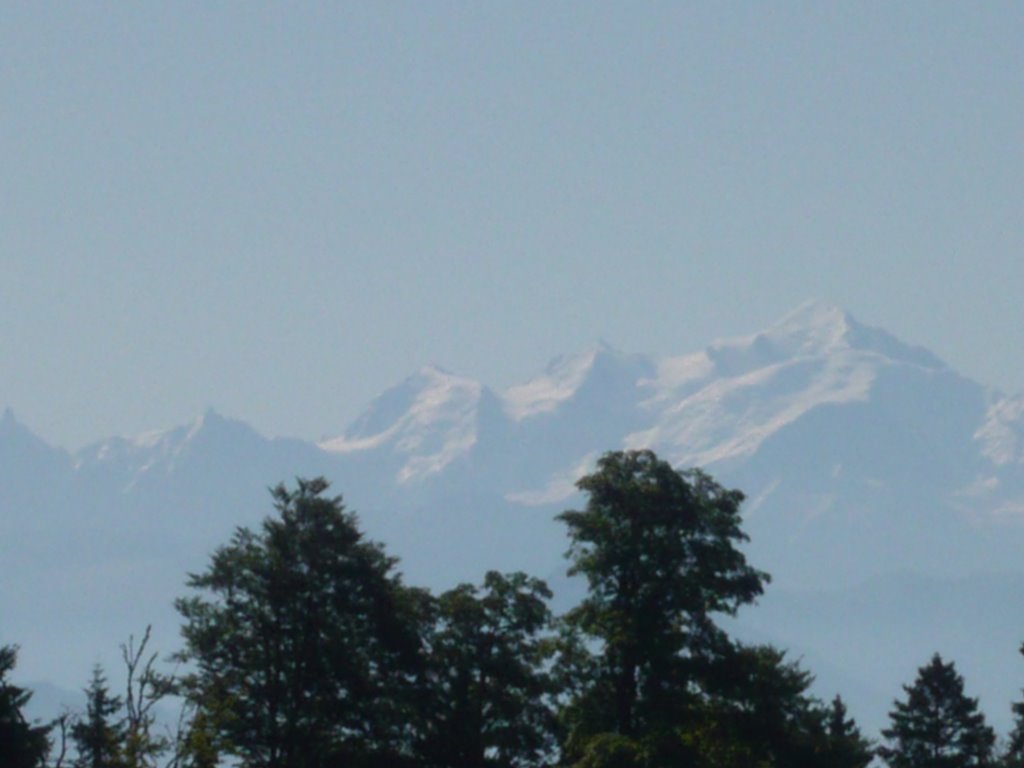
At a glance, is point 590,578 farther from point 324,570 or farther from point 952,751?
point 952,751

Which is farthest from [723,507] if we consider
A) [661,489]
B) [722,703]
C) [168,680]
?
[168,680]

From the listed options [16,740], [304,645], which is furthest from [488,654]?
[16,740]

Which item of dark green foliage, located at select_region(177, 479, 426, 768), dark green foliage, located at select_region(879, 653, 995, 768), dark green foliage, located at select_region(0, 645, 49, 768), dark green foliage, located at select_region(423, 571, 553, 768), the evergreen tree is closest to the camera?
the evergreen tree

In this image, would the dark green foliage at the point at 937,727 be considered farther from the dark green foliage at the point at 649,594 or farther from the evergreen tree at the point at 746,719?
the dark green foliage at the point at 649,594

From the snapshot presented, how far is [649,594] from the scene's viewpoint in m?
42.7

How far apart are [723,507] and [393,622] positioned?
8726mm

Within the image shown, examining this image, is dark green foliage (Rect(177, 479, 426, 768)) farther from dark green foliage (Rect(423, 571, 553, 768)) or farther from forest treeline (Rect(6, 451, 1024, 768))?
dark green foliage (Rect(423, 571, 553, 768))

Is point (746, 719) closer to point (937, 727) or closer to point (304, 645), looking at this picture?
point (304, 645)

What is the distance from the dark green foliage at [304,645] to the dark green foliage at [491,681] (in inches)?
50.2

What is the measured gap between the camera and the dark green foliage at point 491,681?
46.9m

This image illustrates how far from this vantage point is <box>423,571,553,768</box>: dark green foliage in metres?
46.9

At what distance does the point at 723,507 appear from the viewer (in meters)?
43.7

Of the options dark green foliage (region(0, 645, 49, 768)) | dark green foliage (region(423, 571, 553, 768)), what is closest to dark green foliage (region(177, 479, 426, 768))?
dark green foliage (region(423, 571, 553, 768))

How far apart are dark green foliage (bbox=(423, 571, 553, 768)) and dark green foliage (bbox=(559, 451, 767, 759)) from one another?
3.70m
